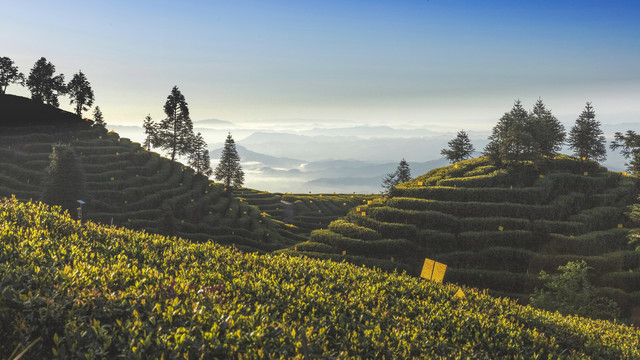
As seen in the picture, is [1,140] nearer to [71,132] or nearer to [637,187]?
[71,132]

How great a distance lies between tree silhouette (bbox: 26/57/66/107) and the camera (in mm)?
69750

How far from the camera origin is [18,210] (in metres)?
12.8

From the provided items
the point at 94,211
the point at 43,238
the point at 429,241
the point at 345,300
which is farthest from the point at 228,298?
the point at 94,211

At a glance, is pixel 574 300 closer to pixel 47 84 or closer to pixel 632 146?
pixel 632 146

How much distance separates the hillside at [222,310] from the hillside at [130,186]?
3115 centimetres

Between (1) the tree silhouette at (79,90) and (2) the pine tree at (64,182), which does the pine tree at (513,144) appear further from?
(1) the tree silhouette at (79,90)

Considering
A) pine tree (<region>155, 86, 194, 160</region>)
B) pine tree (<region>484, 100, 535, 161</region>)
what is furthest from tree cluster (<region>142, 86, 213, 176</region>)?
pine tree (<region>484, 100, 535, 161</region>)

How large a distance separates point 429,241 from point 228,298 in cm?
2757

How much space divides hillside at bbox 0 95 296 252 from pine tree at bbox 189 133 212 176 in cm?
219

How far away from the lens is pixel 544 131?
46219 mm

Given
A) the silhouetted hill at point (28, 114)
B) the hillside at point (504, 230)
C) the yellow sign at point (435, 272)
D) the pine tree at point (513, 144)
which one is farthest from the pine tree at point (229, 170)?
the yellow sign at point (435, 272)

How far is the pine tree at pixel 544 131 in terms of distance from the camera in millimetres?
45344

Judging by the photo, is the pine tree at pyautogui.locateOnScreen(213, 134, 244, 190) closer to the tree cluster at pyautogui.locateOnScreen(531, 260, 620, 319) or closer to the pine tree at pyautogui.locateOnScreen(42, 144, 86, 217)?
the pine tree at pyautogui.locateOnScreen(42, 144, 86, 217)

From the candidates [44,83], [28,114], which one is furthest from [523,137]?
[44,83]
